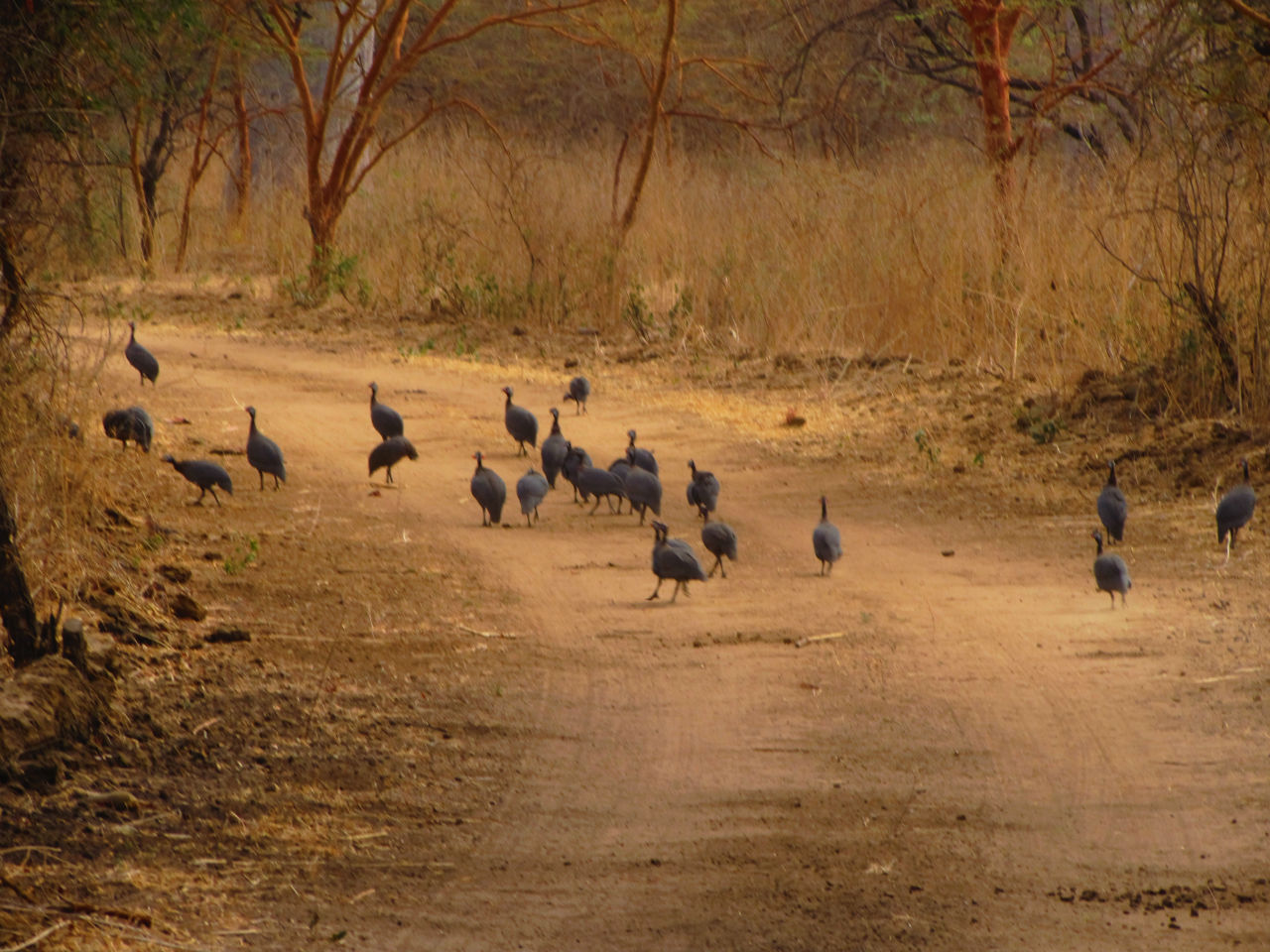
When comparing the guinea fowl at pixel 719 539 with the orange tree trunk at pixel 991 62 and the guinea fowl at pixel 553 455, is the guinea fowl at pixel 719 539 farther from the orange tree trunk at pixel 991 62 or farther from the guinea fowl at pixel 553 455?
the orange tree trunk at pixel 991 62

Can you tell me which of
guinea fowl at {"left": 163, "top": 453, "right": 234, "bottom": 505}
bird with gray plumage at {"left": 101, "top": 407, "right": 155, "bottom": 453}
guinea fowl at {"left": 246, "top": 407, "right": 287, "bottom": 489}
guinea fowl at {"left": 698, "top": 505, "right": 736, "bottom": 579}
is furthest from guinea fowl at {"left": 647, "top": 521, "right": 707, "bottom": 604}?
bird with gray plumage at {"left": 101, "top": 407, "right": 155, "bottom": 453}

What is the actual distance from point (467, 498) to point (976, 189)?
269 inches

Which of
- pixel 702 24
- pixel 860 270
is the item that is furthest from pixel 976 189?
pixel 702 24

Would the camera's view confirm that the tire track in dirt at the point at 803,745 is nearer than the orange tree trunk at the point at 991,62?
Yes

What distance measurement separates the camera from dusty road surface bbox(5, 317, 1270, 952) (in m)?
3.98

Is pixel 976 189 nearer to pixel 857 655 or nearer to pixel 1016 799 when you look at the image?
pixel 857 655

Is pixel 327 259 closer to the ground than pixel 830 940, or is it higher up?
higher up

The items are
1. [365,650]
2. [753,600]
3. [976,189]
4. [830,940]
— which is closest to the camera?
[830,940]

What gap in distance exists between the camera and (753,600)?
7.16 meters

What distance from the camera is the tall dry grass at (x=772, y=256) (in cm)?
1225

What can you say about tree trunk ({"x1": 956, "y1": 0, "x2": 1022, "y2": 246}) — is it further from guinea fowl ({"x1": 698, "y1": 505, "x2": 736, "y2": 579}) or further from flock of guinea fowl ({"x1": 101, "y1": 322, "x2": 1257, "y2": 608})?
guinea fowl ({"x1": 698, "y1": 505, "x2": 736, "y2": 579})

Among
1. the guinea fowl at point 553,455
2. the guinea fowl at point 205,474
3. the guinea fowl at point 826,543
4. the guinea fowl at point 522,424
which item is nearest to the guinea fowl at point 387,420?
the guinea fowl at point 522,424

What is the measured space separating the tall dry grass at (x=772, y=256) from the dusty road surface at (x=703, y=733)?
122 inches

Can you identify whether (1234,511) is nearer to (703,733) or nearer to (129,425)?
(703,733)
